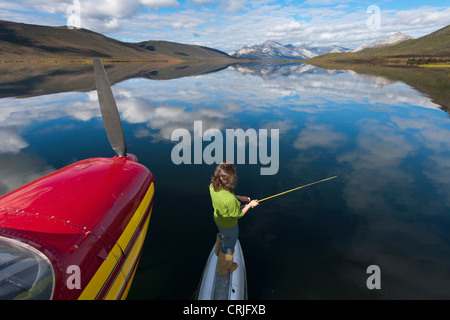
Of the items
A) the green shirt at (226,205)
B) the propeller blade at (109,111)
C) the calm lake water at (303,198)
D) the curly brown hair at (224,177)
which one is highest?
the propeller blade at (109,111)

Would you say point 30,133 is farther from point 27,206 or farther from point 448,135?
point 448,135

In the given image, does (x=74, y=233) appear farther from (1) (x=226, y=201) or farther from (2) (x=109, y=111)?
(2) (x=109, y=111)

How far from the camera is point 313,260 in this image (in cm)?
550

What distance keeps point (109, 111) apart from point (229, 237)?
18.6 ft

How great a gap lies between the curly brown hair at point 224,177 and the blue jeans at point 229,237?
36.8 inches

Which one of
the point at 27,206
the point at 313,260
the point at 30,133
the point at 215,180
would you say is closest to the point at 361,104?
the point at 313,260

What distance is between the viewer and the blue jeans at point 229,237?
391cm

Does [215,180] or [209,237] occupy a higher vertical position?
[215,180]

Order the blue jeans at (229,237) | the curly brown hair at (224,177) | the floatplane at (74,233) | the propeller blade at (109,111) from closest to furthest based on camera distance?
the floatplane at (74,233) → the curly brown hair at (224,177) → the blue jeans at (229,237) → the propeller blade at (109,111)

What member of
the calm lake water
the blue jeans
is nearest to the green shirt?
the blue jeans

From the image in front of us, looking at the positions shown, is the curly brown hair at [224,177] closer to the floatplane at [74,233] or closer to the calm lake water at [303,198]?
the floatplane at [74,233]

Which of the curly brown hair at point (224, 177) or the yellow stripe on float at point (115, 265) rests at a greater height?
the curly brown hair at point (224, 177)

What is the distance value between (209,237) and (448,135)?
18.9m

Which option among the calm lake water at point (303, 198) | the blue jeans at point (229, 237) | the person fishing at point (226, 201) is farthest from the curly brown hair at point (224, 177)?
the calm lake water at point (303, 198)
